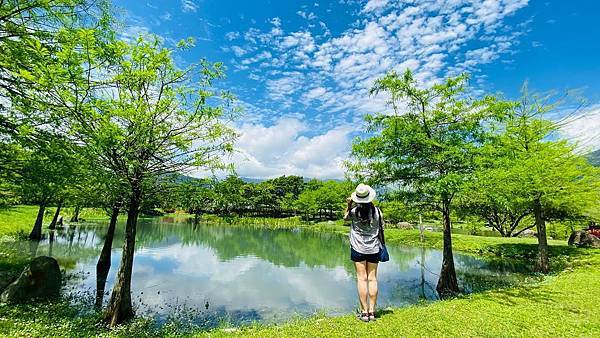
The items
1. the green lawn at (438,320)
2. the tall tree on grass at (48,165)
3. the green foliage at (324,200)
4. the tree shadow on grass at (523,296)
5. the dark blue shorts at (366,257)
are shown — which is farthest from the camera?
the green foliage at (324,200)

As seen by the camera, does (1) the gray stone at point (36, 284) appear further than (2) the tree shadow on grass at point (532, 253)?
No

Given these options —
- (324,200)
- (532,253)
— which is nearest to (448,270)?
(532,253)

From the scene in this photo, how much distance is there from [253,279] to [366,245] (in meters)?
12.3

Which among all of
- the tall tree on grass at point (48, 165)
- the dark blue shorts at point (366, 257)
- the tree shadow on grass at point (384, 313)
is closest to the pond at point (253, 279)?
the tree shadow on grass at point (384, 313)

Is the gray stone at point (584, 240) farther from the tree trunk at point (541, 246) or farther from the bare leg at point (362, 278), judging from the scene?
the bare leg at point (362, 278)

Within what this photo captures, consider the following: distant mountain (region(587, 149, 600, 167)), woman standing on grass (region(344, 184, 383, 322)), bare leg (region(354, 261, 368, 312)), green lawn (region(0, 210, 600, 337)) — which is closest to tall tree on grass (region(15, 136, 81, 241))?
green lawn (region(0, 210, 600, 337))

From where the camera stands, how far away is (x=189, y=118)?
9414 mm

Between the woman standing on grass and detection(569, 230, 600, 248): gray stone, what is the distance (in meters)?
25.3

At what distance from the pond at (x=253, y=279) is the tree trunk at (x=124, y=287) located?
1.74 metres

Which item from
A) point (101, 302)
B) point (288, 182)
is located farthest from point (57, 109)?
point (288, 182)

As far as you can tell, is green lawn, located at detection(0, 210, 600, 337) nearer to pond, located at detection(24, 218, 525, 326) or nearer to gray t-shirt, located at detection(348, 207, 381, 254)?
gray t-shirt, located at detection(348, 207, 381, 254)

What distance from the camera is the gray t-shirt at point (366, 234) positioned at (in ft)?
24.1

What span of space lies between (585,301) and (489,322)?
4505mm

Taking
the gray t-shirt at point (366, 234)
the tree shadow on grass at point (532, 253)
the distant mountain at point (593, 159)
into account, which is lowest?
the tree shadow on grass at point (532, 253)
